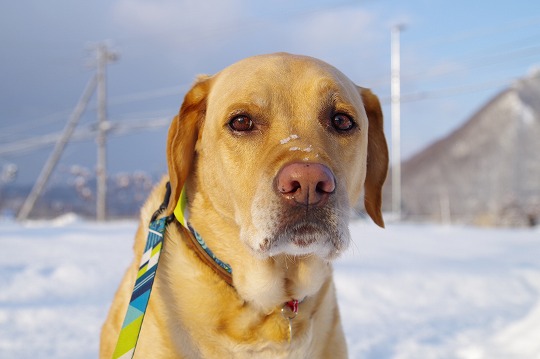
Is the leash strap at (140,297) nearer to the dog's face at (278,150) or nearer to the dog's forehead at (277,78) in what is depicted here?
the dog's face at (278,150)

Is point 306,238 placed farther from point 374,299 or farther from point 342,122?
point 374,299

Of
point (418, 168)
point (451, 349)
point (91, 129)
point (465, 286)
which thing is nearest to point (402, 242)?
point (465, 286)

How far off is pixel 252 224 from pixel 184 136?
0.61 metres

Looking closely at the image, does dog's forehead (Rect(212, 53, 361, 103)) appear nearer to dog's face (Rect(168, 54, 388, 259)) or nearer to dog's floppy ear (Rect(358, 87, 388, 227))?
dog's face (Rect(168, 54, 388, 259))

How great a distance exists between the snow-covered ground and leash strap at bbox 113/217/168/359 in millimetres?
1138

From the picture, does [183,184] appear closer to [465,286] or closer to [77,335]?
[77,335]

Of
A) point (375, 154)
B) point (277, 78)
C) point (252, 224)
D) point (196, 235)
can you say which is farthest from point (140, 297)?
point (375, 154)

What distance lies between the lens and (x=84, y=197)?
2397 centimetres

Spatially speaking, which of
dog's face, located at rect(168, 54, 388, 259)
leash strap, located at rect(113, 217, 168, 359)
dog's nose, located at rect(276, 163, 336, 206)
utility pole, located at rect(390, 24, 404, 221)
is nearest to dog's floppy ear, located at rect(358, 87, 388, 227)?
dog's face, located at rect(168, 54, 388, 259)

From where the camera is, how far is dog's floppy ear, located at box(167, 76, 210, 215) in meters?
Answer: 2.23

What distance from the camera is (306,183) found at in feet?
5.74

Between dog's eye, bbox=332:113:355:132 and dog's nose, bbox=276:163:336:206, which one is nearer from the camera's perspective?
dog's nose, bbox=276:163:336:206

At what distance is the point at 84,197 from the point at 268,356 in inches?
924

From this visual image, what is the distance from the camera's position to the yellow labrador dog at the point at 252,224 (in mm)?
1958
